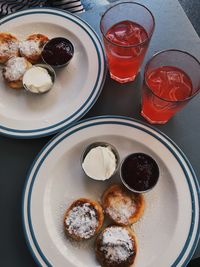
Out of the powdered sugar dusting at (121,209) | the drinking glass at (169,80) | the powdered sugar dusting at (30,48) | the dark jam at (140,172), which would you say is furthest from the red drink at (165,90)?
the powdered sugar dusting at (30,48)

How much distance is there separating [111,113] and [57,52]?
0.31 meters

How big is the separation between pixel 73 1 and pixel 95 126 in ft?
2.45

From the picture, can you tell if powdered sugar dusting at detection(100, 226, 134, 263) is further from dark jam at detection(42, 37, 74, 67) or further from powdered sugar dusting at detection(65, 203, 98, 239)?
dark jam at detection(42, 37, 74, 67)

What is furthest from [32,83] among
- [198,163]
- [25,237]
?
[198,163]

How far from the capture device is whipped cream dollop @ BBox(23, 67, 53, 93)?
1203 mm

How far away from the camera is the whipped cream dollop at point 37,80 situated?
120 centimetres

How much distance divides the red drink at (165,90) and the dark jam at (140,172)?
6.3 inches

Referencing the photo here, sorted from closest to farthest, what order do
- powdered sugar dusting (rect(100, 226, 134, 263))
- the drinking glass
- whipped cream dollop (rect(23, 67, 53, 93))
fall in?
powdered sugar dusting (rect(100, 226, 134, 263)) < the drinking glass < whipped cream dollop (rect(23, 67, 53, 93))

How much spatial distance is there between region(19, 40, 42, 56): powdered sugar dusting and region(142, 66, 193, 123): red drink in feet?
1.47

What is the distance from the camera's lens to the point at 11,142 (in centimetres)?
118

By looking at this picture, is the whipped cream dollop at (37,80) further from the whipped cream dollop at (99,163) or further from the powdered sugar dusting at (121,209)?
the powdered sugar dusting at (121,209)

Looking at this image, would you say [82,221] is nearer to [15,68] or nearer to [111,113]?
[111,113]

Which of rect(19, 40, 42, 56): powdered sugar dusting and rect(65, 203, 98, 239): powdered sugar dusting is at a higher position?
rect(19, 40, 42, 56): powdered sugar dusting

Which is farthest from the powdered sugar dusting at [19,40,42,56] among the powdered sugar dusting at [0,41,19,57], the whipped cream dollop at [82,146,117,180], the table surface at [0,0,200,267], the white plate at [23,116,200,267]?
the whipped cream dollop at [82,146,117,180]
